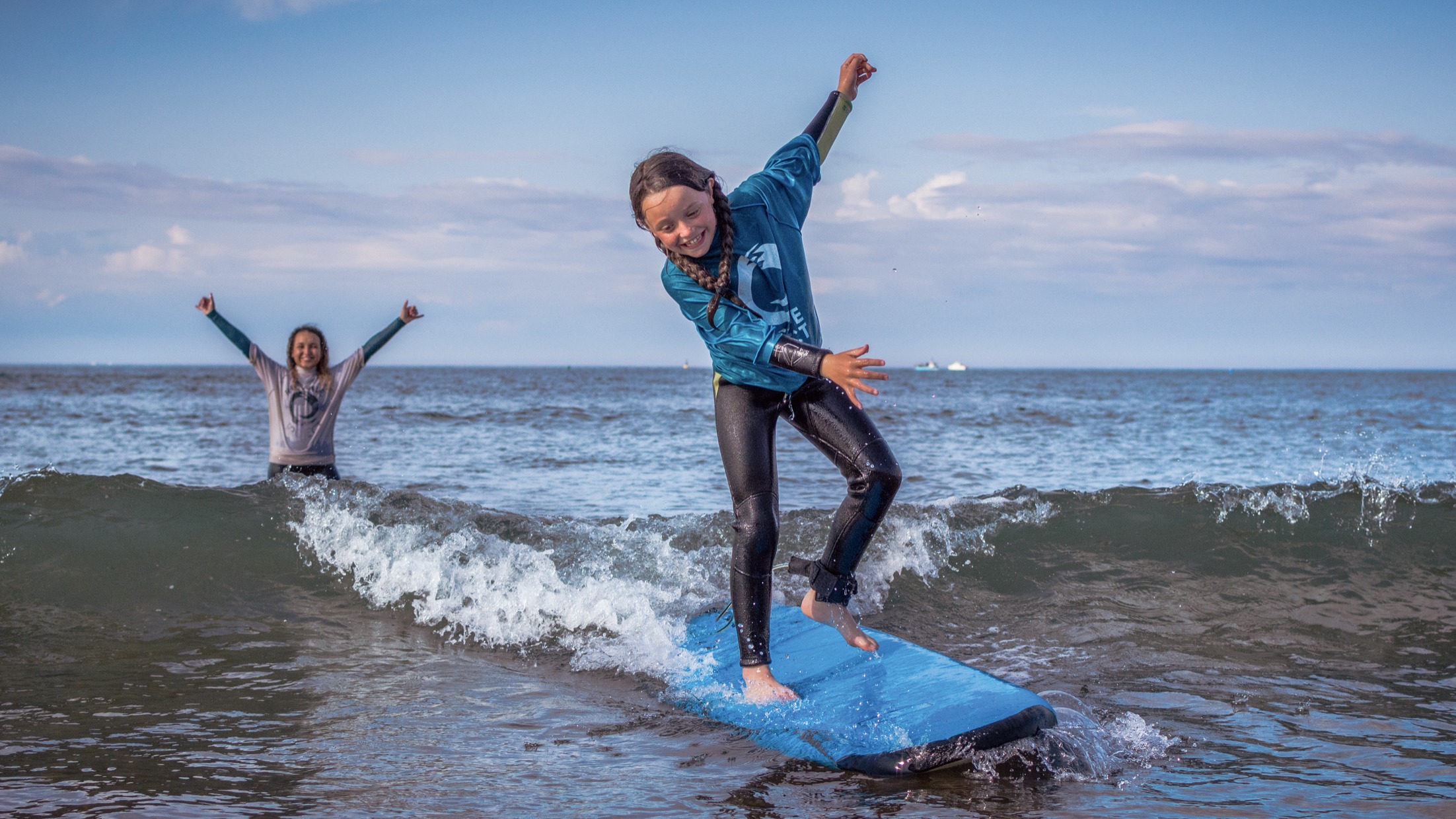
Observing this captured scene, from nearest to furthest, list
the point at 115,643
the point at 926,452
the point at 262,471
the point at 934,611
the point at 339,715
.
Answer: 1. the point at 339,715
2. the point at 115,643
3. the point at 934,611
4. the point at 262,471
5. the point at 926,452

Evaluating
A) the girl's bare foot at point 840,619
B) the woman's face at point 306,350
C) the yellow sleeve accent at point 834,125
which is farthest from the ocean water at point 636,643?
the yellow sleeve accent at point 834,125

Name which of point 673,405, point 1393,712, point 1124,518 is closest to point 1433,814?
point 1393,712

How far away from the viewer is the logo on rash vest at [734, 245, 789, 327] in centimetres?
362

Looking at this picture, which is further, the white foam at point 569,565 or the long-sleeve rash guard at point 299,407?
Answer: the long-sleeve rash guard at point 299,407

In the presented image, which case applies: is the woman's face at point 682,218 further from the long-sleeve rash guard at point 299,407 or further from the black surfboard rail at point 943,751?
the long-sleeve rash guard at point 299,407

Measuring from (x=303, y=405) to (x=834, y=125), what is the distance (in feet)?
16.7

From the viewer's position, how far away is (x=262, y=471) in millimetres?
13422

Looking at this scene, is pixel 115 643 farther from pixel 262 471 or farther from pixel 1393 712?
pixel 262 471

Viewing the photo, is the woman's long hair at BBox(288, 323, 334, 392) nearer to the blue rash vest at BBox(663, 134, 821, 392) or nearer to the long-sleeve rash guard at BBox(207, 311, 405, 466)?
the long-sleeve rash guard at BBox(207, 311, 405, 466)

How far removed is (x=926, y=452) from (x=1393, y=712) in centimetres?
1252

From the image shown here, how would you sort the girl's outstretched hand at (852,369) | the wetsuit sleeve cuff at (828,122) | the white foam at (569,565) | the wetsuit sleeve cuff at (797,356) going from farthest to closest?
the white foam at (569,565) < the wetsuit sleeve cuff at (828,122) < the wetsuit sleeve cuff at (797,356) < the girl's outstretched hand at (852,369)

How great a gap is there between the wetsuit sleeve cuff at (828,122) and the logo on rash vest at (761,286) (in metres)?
0.79

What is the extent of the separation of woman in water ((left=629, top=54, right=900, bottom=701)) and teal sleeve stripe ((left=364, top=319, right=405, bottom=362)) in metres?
4.28

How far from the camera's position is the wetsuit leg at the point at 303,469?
7637 millimetres
